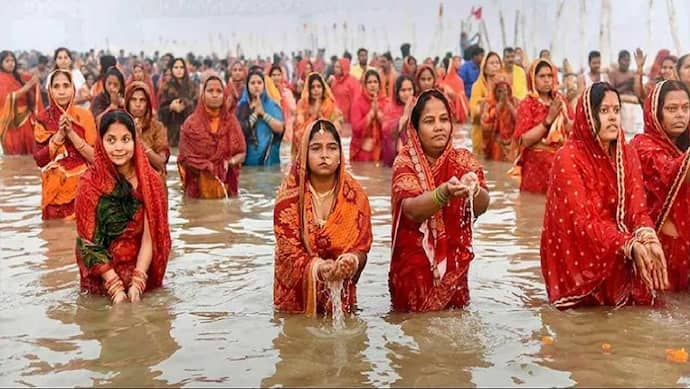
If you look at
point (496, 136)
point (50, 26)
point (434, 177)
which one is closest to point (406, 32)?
point (50, 26)

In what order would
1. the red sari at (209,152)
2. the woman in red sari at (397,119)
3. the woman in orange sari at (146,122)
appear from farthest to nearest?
the woman in red sari at (397,119) < the red sari at (209,152) < the woman in orange sari at (146,122)

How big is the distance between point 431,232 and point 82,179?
2.20m

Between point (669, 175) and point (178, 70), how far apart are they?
986 centimetres

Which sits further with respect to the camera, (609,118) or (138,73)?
(138,73)

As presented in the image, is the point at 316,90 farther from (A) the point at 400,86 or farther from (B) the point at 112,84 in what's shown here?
(B) the point at 112,84

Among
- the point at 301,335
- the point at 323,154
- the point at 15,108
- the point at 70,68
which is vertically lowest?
the point at 301,335

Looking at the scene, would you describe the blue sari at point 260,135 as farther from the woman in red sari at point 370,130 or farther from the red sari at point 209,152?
the red sari at point 209,152

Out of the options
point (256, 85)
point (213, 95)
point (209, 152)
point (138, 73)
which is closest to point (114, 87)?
point (213, 95)

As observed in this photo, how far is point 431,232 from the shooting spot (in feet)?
17.2

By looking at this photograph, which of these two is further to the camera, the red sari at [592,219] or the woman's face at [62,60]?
the woman's face at [62,60]

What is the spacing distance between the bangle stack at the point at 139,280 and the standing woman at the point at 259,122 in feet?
21.5

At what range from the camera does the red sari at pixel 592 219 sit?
526 centimetres

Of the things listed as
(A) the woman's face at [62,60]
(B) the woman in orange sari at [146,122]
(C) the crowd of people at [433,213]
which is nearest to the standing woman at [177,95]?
(A) the woman's face at [62,60]

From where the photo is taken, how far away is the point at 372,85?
1342cm
